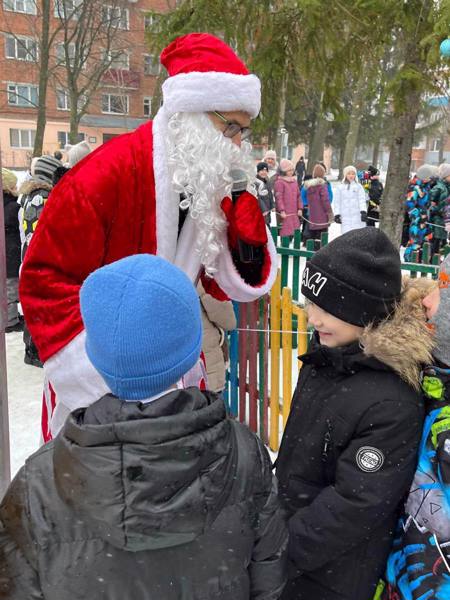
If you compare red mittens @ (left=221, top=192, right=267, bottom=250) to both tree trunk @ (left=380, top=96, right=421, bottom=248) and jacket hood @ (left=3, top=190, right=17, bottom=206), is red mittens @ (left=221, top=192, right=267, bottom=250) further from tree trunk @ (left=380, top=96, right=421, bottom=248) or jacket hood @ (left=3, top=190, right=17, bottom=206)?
jacket hood @ (left=3, top=190, right=17, bottom=206)

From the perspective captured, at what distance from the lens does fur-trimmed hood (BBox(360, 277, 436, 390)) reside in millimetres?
1574

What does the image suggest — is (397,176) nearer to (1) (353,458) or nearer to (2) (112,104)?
(1) (353,458)

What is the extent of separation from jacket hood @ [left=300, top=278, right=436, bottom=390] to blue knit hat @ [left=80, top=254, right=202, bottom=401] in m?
0.64

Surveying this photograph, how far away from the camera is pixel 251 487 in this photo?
122cm

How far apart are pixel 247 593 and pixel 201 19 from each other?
14.3 feet

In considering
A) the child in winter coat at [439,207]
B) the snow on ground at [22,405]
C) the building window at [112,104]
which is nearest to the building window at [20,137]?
the building window at [112,104]

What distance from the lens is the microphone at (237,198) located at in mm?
2236

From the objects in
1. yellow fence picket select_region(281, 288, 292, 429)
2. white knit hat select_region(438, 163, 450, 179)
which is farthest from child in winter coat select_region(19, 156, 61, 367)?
white knit hat select_region(438, 163, 450, 179)

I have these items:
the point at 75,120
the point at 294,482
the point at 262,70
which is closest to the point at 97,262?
the point at 294,482

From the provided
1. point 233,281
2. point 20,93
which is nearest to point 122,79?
point 20,93

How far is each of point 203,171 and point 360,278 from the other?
2.45ft

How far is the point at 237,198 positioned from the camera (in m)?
2.24

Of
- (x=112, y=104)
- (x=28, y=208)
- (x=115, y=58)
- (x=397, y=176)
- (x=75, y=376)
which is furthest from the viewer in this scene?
(x=112, y=104)

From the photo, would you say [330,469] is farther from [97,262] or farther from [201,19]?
[201,19]
